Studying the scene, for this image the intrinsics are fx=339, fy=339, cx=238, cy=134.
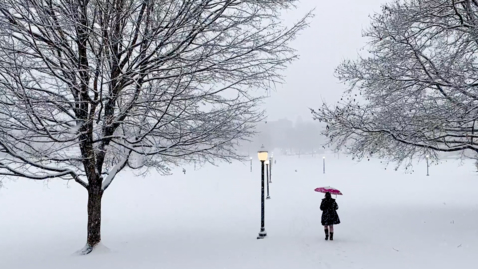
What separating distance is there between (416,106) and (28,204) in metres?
22.2

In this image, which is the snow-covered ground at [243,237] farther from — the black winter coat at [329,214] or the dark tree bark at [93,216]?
the black winter coat at [329,214]

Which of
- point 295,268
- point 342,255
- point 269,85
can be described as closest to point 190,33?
point 269,85

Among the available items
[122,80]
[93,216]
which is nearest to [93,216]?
[93,216]

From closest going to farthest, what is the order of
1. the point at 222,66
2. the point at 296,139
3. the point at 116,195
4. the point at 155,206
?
the point at 222,66, the point at 155,206, the point at 116,195, the point at 296,139

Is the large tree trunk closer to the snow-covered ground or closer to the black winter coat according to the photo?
the snow-covered ground

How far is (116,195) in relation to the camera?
24.9 metres

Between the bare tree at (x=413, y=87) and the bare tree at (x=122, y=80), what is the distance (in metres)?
3.35

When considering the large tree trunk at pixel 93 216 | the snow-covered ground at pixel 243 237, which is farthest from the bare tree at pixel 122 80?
the snow-covered ground at pixel 243 237

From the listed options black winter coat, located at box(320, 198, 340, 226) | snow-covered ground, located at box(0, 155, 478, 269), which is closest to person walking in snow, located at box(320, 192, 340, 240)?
black winter coat, located at box(320, 198, 340, 226)

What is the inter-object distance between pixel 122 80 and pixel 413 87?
855cm

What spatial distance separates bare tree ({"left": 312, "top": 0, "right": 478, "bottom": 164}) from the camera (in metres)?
9.04

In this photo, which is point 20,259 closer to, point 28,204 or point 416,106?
point 416,106

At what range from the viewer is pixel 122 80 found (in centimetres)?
797

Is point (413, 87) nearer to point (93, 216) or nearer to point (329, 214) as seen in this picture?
point (329, 214)
